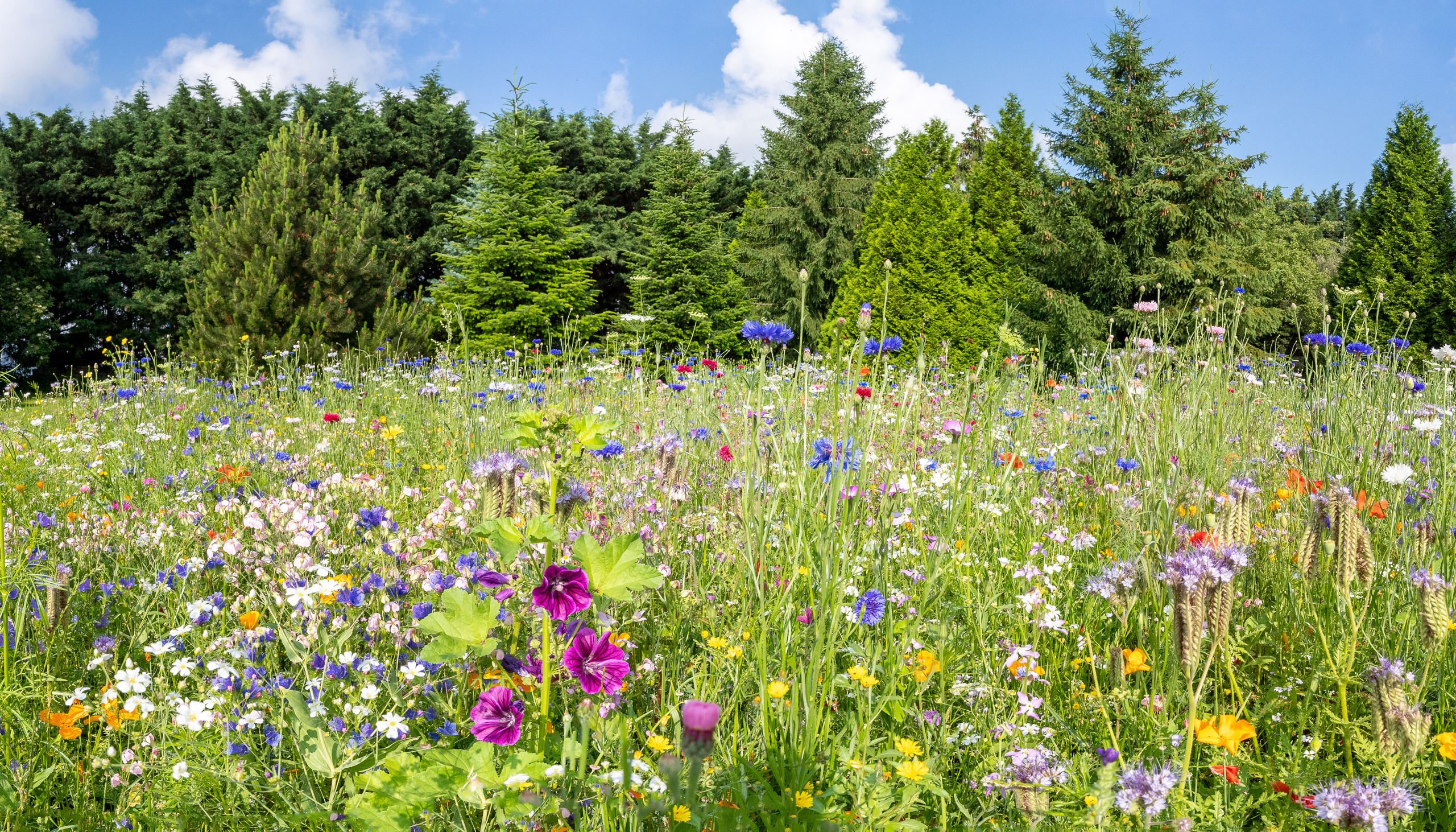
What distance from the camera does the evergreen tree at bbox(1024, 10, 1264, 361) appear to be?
12414 mm

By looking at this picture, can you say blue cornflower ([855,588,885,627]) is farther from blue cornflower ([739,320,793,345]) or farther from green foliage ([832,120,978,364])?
green foliage ([832,120,978,364])

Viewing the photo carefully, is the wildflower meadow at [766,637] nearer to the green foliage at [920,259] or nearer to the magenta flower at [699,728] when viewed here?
the magenta flower at [699,728]

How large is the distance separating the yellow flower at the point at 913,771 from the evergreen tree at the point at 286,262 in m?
10.4

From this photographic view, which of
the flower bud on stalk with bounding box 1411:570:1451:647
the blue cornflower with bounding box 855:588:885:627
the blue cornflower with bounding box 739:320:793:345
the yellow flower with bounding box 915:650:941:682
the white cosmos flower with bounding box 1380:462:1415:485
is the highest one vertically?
the blue cornflower with bounding box 739:320:793:345

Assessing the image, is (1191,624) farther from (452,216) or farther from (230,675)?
(452,216)

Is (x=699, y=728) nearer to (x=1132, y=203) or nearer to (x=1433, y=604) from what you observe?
(x=1433, y=604)

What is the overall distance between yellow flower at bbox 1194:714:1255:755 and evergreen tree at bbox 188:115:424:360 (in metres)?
10.6

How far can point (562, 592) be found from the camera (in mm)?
975

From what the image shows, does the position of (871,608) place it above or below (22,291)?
below

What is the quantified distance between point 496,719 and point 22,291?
22638 mm

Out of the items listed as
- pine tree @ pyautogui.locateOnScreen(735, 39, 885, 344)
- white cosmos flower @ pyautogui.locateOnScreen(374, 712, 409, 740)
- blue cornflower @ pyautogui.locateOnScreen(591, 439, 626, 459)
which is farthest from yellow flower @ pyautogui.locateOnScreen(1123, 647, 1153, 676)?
pine tree @ pyautogui.locateOnScreen(735, 39, 885, 344)

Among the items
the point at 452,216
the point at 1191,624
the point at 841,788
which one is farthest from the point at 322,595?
the point at 452,216

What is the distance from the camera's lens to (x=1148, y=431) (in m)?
2.27

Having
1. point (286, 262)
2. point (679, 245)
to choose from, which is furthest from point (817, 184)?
point (286, 262)
